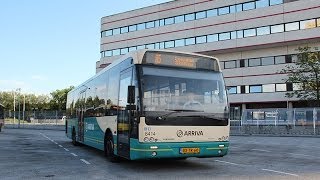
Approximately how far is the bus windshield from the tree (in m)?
37.5

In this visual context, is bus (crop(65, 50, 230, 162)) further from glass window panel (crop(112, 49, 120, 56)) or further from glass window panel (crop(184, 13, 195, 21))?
glass window panel (crop(112, 49, 120, 56))

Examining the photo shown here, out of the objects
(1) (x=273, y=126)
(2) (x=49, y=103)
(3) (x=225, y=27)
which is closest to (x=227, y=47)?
(3) (x=225, y=27)

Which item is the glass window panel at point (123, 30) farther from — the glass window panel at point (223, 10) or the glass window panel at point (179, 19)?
the glass window panel at point (223, 10)

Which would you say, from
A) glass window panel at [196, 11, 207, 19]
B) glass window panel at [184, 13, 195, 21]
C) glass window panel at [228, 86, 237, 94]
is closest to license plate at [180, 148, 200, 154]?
glass window panel at [228, 86, 237, 94]

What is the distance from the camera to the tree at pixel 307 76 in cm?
4569

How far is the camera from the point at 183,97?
34.5 ft

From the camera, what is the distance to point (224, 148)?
36.2ft

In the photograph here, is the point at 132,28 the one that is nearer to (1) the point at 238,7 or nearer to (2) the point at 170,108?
(1) the point at 238,7

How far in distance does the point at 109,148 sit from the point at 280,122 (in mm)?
24091

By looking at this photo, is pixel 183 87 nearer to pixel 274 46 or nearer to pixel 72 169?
pixel 72 169

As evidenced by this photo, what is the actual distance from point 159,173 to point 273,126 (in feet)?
84.2

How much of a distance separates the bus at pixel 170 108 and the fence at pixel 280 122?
22.8 m

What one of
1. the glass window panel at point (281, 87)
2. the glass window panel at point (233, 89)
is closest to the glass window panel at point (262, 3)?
the glass window panel at point (281, 87)

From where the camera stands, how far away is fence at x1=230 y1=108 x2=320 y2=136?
106 ft
